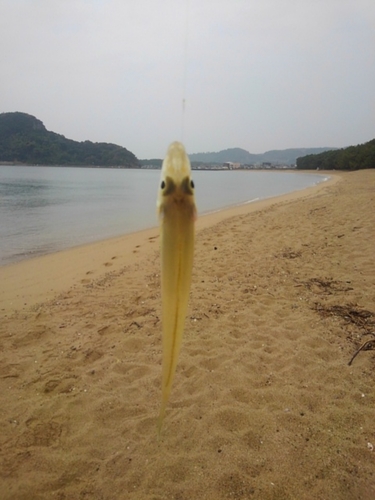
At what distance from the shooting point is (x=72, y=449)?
8.97 ft

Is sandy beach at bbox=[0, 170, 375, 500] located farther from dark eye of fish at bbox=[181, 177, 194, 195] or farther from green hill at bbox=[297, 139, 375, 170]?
green hill at bbox=[297, 139, 375, 170]

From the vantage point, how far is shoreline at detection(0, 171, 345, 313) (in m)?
6.41

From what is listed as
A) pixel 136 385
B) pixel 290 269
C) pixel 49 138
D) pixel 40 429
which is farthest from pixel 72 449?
pixel 49 138

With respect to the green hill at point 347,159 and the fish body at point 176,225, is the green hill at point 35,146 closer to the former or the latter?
the green hill at point 347,159

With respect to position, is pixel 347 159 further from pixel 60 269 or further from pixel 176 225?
pixel 176 225

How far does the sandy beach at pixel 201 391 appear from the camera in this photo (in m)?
2.43

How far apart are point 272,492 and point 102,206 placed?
2239cm

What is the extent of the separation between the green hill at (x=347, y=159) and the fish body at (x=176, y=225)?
75.1m

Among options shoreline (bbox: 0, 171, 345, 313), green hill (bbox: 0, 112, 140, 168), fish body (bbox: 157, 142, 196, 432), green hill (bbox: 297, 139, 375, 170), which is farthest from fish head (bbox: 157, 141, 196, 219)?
green hill (bbox: 0, 112, 140, 168)

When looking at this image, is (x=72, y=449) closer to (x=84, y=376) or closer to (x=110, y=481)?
(x=110, y=481)

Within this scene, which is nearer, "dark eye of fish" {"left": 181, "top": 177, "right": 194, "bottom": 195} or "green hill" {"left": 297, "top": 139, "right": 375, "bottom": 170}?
"dark eye of fish" {"left": 181, "top": 177, "right": 194, "bottom": 195}

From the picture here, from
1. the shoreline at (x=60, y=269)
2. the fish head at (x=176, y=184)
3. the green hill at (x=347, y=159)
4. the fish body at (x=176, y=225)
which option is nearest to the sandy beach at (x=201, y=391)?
the shoreline at (x=60, y=269)

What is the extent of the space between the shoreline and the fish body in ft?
17.6

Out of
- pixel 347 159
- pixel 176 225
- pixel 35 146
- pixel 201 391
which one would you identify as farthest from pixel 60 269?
pixel 35 146
